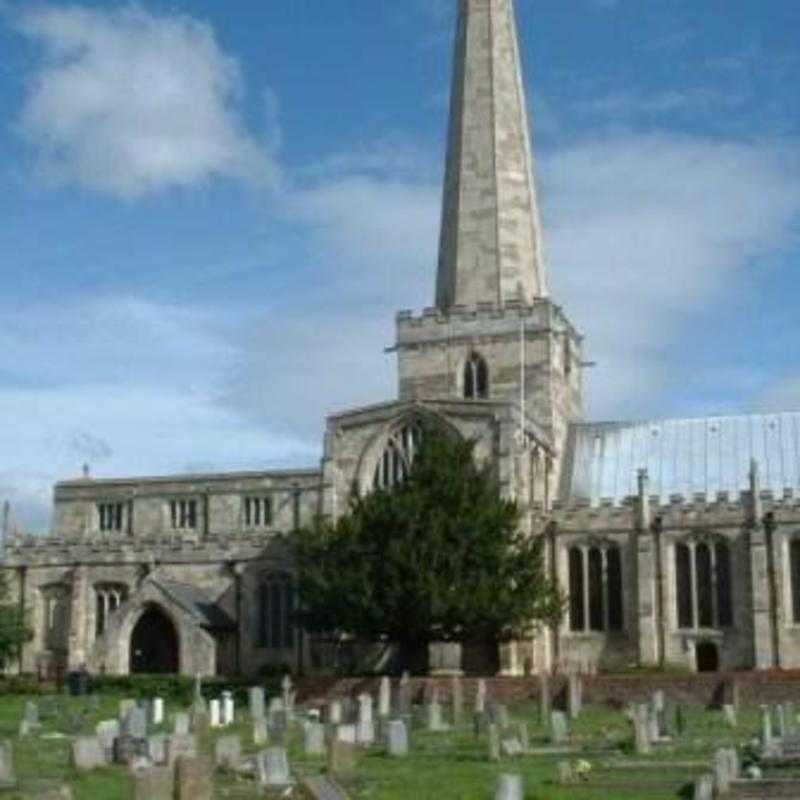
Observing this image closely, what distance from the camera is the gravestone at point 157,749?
73.2 ft

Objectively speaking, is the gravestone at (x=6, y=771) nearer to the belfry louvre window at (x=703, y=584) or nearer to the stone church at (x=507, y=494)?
the stone church at (x=507, y=494)

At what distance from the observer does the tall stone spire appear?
58188 mm

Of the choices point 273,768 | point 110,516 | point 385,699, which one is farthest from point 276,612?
point 273,768

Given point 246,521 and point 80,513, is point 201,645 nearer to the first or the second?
point 246,521

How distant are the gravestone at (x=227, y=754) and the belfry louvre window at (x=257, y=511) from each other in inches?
1434

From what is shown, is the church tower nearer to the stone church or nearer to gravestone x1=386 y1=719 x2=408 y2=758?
the stone church

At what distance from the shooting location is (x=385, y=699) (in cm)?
3794

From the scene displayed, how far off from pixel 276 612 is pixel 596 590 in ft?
37.5

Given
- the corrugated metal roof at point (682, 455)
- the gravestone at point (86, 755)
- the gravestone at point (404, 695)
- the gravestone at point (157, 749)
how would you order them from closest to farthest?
the gravestone at point (157, 749) < the gravestone at point (86, 755) < the gravestone at point (404, 695) < the corrugated metal roof at point (682, 455)

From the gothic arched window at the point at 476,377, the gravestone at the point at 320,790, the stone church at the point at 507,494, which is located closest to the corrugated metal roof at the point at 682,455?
the stone church at the point at 507,494

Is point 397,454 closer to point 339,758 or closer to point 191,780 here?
point 339,758

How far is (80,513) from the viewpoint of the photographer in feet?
204

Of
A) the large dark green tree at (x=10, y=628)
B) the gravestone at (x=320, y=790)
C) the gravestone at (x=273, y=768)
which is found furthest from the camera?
the large dark green tree at (x=10, y=628)

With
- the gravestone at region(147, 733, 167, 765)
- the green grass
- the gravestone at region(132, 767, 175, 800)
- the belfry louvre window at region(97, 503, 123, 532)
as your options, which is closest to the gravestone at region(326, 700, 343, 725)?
the green grass
